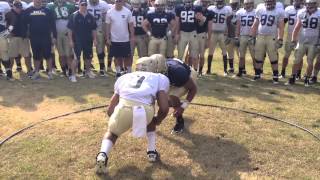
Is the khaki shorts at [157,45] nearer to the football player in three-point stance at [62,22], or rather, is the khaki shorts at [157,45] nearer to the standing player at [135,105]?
the football player in three-point stance at [62,22]

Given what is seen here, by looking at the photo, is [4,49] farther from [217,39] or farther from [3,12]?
[217,39]

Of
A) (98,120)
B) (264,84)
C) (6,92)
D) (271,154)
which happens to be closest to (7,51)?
(6,92)

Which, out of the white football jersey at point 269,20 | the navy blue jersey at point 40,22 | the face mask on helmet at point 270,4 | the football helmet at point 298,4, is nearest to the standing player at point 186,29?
the white football jersey at point 269,20

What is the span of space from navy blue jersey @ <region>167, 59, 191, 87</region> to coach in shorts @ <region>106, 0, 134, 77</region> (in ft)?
16.3

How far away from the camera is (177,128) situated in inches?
316

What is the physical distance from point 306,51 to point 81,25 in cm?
646

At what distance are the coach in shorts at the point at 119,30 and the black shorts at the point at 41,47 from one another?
173cm

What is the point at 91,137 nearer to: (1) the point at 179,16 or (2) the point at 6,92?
(2) the point at 6,92

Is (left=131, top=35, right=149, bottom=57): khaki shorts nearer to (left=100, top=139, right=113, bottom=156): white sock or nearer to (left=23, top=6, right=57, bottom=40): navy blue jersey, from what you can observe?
(left=23, top=6, right=57, bottom=40): navy blue jersey

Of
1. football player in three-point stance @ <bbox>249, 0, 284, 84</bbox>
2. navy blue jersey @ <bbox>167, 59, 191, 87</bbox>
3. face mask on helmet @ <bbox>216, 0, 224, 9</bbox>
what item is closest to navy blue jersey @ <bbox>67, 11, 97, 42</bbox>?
face mask on helmet @ <bbox>216, 0, 224, 9</bbox>

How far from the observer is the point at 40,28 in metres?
11.7

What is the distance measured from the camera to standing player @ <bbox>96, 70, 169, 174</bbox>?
603cm

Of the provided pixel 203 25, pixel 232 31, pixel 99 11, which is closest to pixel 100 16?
pixel 99 11

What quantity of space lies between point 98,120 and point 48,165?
2.24m
